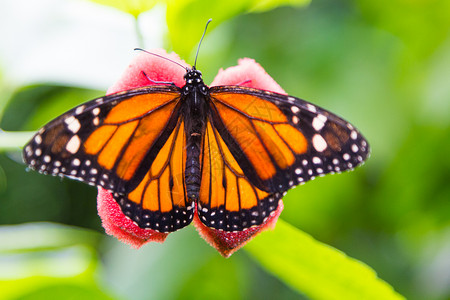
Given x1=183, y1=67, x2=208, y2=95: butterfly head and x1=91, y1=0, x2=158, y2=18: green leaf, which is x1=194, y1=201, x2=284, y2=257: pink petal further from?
x1=91, y1=0, x2=158, y2=18: green leaf

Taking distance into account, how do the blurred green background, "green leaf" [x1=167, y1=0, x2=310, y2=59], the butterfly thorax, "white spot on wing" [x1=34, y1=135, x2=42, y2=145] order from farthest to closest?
the blurred green background, "green leaf" [x1=167, y1=0, x2=310, y2=59], the butterfly thorax, "white spot on wing" [x1=34, y1=135, x2=42, y2=145]

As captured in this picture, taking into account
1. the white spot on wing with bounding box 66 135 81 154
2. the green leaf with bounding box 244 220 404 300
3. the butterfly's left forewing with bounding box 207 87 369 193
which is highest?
the butterfly's left forewing with bounding box 207 87 369 193

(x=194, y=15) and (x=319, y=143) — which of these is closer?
(x=319, y=143)

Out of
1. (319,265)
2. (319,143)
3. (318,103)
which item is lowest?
(319,265)

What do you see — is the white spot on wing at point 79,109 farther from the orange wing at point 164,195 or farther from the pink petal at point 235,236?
the pink petal at point 235,236

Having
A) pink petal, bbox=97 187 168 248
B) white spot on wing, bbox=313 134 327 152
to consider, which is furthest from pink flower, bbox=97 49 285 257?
white spot on wing, bbox=313 134 327 152

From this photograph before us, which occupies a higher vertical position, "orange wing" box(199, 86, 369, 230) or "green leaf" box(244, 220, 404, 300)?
"orange wing" box(199, 86, 369, 230)

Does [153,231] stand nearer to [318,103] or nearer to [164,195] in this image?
[164,195]

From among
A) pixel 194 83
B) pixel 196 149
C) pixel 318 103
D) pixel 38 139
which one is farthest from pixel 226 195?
pixel 318 103
